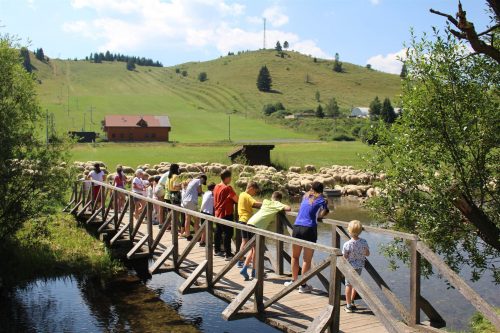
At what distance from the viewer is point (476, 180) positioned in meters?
10.2

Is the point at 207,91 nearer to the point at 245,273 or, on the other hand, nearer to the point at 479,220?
the point at 245,273

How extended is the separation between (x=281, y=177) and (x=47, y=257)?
18.4 metres

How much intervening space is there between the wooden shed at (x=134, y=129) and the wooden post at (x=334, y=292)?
77649 mm

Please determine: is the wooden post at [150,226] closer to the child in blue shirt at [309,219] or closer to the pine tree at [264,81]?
the child in blue shirt at [309,219]

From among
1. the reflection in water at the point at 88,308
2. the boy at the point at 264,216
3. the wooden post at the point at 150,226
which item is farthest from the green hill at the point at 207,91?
the boy at the point at 264,216

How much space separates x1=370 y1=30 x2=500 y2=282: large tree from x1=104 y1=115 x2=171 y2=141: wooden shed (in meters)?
74.6

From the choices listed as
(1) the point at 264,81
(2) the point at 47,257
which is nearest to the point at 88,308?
(2) the point at 47,257

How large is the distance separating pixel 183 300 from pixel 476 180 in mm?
7617

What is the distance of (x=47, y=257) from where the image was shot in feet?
53.3

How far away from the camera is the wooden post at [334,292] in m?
7.11

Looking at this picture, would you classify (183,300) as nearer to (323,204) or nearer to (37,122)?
(323,204)

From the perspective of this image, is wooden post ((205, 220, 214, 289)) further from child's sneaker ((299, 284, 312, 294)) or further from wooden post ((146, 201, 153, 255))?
wooden post ((146, 201, 153, 255))

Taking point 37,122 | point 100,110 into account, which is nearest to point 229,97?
point 100,110

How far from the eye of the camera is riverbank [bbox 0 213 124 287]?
50.3 ft
